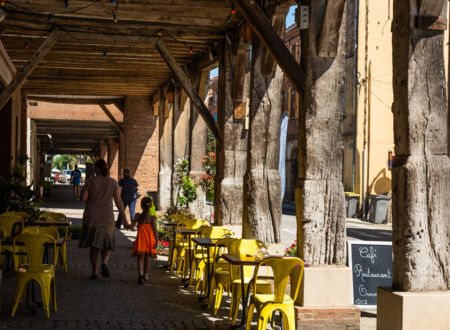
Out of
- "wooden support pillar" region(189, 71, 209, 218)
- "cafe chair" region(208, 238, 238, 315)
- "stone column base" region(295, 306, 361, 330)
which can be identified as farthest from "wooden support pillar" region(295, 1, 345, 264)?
"wooden support pillar" region(189, 71, 209, 218)

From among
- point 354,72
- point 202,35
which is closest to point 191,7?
point 202,35

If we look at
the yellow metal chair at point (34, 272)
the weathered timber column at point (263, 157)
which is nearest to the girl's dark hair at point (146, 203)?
the weathered timber column at point (263, 157)

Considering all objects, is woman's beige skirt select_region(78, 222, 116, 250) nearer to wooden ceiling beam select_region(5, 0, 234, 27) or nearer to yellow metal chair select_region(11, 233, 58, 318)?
yellow metal chair select_region(11, 233, 58, 318)

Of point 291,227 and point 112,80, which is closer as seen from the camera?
point 112,80

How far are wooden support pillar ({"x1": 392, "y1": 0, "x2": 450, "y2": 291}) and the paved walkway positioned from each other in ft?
7.03

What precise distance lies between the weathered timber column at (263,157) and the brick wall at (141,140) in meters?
14.1

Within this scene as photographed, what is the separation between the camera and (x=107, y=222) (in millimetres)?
9312

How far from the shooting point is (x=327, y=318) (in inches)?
253

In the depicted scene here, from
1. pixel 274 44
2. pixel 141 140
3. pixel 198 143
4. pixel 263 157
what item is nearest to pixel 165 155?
pixel 141 140

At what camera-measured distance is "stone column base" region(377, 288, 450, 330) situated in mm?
4906

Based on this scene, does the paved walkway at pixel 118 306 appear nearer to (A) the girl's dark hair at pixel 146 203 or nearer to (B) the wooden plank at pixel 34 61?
(A) the girl's dark hair at pixel 146 203

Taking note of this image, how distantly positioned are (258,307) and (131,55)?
10.2 metres

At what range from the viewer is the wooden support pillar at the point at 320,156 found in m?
6.66

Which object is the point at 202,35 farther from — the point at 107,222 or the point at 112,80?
the point at 112,80
